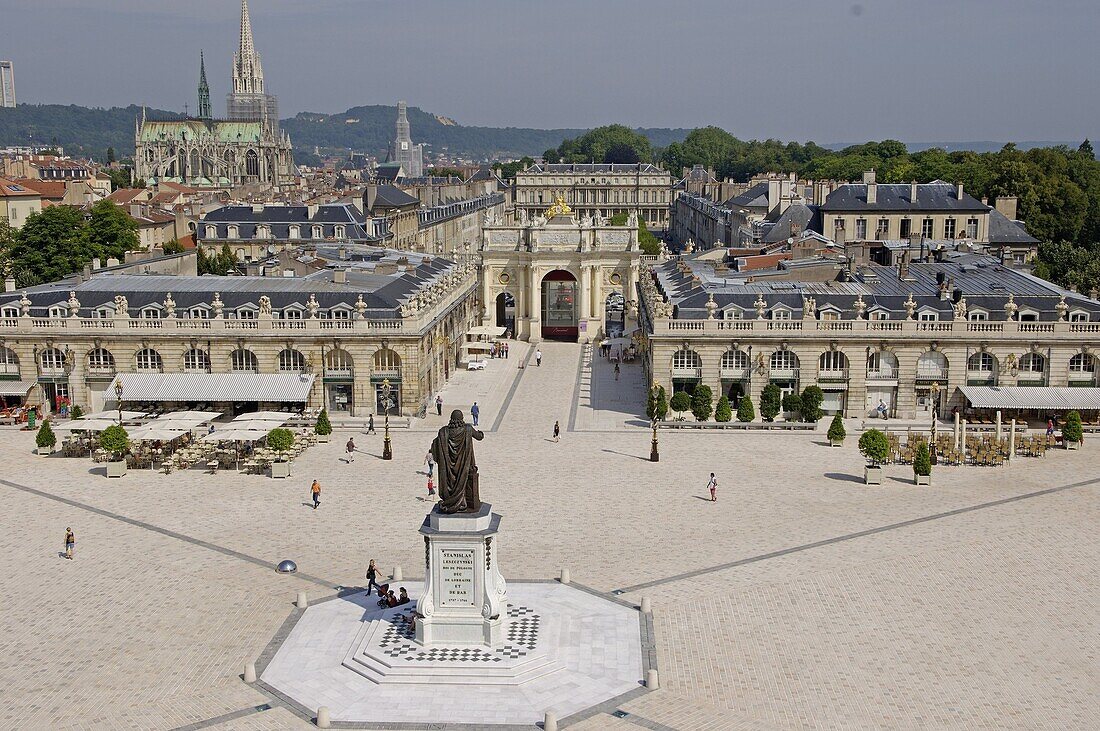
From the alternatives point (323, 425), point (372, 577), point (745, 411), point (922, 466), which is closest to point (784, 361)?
point (745, 411)

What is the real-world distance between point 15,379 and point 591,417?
30815mm

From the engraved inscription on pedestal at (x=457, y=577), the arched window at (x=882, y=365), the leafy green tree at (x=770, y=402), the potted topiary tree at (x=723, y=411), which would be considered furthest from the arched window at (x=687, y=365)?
the engraved inscription on pedestal at (x=457, y=577)

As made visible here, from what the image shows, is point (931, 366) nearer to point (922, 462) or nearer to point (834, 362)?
point (834, 362)

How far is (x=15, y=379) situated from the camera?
208ft

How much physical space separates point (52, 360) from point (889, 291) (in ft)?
151

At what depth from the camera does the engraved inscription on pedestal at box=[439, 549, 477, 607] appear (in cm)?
3100

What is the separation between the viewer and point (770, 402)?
2349 inches

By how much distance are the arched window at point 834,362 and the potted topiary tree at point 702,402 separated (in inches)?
260

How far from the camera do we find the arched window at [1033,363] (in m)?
61.1

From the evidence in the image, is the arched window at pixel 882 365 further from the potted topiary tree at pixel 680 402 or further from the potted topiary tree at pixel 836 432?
the potted topiary tree at pixel 680 402

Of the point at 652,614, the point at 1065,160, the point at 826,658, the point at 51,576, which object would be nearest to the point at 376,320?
the point at 51,576

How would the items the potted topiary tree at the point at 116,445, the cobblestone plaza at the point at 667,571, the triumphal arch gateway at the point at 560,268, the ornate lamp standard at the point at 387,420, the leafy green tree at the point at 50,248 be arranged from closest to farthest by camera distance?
Result: the cobblestone plaza at the point at 667,571
the potted topiary tree at the point at 116,445
the ornate lamp standard at the point at 387,420
the leafy green tree at the point at 50,248
the triumphal arch gateway at the point at 560,268

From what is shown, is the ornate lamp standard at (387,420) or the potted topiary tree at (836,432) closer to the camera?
the ornate lamp standard at (387,420)

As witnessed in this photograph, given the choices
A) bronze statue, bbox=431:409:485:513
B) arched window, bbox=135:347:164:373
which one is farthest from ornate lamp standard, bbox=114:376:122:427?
bronze statue, bbox=431:409:485:513
